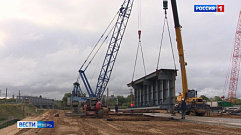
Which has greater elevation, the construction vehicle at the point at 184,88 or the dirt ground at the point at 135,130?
the construction vehicle at the point at 184,88

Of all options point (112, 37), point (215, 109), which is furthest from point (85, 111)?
point (112, 37)

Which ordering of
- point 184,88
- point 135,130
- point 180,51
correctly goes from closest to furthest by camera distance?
point 135,130 < point 180,51 < point 184,88

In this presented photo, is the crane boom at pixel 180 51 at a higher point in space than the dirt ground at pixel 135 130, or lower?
higher

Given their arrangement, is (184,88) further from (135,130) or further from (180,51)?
(135,130)

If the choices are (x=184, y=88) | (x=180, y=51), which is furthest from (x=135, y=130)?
(x=180, y=51)

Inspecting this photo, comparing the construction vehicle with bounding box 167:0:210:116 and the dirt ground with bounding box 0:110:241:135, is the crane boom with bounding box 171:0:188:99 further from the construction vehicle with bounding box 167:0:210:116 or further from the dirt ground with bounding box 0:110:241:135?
the dirt ground with bounding box 0:110:241:135

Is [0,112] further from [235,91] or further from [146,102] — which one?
[235,91]

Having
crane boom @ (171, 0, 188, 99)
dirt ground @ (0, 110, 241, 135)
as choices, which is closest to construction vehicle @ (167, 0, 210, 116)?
crane boom @ (171, 0, 188, 99)

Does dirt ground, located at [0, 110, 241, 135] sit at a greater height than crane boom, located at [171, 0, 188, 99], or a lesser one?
lesser

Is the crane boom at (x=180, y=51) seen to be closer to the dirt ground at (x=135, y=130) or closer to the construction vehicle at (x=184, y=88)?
the construction vehicle at (x=184, y=88)

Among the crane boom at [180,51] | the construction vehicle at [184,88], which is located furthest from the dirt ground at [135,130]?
the crane boom at [180,51]

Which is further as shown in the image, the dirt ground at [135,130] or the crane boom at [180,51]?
the crane boom at [180,51]

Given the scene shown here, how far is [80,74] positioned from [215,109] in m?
39.5

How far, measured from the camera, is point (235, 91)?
288 ft
